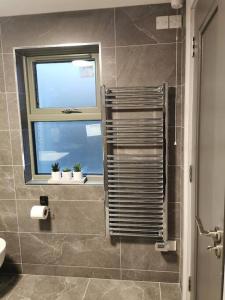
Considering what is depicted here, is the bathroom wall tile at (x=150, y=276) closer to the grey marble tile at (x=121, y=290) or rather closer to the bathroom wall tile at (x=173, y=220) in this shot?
the grey marble tile at (x=121, y=290)

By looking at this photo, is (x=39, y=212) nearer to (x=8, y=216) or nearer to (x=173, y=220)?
(x=8, y=216)

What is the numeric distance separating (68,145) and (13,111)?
0.57 meters

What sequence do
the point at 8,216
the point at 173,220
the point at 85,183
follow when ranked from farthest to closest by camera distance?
the point at 8,216 → the point at 85,183 → the point at 173,220

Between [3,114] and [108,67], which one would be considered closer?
[108,67]

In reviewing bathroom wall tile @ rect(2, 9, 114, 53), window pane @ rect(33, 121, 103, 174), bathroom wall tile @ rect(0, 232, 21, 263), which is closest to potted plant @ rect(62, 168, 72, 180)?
window pane @ rect(33, 121, 103, 174)

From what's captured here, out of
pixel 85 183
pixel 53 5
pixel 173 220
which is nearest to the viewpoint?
pixel 53 5

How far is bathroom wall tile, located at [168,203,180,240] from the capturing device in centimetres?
218

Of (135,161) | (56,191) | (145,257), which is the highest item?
(135,161)

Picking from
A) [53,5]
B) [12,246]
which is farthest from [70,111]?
[12,246]

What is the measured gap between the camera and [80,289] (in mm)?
2229

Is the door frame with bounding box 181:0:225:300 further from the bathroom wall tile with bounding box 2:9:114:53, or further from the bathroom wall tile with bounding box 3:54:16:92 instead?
the bathroom wall tile with bounding box 3:54:16:92

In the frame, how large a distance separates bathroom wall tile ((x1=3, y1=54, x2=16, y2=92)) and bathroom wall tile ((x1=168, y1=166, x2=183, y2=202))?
150 cm

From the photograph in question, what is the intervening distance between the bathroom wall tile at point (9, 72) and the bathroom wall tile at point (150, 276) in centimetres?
189

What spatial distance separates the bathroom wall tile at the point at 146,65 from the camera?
6.61ft
